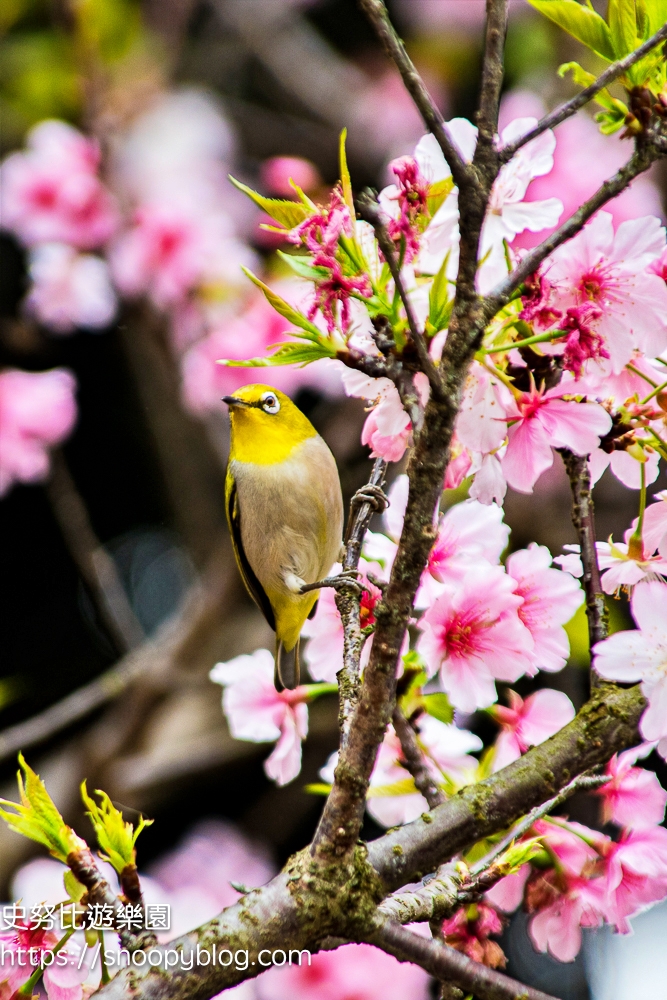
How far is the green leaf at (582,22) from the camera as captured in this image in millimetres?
1357

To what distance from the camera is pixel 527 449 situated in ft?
5.13

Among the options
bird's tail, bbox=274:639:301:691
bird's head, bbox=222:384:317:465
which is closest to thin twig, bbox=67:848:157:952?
bird's tail, bbox=274:639:301:691

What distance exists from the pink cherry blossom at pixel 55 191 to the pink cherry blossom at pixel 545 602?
134 inches

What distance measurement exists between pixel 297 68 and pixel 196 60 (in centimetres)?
79

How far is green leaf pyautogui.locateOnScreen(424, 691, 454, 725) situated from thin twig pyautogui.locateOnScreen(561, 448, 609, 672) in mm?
341

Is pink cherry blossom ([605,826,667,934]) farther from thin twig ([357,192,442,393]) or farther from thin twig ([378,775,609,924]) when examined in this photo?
thin twig ([357,192,442,393])

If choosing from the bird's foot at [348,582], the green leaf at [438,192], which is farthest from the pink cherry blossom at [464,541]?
the green leaf at [438,192]

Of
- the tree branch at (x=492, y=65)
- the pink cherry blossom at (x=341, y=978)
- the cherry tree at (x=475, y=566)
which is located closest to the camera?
the tree branch at (x=492, y=65)

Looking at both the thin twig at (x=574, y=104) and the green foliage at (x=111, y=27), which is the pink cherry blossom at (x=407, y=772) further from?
the green foliage at (x=111, y=27)

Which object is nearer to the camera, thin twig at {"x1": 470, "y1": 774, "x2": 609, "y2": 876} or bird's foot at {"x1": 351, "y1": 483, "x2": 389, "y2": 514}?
thin twig at {"x1": 470, "y1": 774, "x2": 609, "y2": 876}

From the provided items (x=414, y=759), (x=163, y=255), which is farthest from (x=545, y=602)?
(x=163, y=255)

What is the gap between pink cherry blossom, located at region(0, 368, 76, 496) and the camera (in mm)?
3932

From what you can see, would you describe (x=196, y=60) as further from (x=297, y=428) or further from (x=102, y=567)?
(x=297, y=428)

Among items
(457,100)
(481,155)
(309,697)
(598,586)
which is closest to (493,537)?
(598,586)
